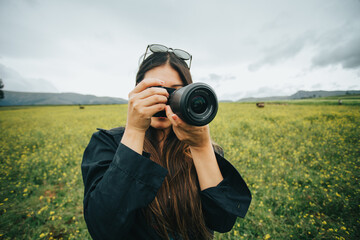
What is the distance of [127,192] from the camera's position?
3.28ft

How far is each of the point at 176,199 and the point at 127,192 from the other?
0.48 m

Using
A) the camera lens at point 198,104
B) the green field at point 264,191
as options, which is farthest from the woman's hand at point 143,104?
the green field at point 264,191

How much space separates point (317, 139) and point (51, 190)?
10.1m

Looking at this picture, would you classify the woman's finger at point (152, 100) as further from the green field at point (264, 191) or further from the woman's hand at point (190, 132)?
the green field at point (264, 191)

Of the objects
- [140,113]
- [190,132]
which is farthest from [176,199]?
[140,113]

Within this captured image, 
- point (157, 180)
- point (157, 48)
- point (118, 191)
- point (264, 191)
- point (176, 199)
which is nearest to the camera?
point (118, 191)

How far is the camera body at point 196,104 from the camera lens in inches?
41.1

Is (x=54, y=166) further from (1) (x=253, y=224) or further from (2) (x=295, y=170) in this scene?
(2) (x=295, y=170)

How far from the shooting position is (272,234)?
8.33 ft

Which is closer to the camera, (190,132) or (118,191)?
(118,191)

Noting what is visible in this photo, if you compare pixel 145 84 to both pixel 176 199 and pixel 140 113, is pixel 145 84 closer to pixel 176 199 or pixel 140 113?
pixel 140 113

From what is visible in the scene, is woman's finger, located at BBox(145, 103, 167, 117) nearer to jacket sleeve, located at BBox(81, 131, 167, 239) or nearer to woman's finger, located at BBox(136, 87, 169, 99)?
woman's finger, located at BBox(136, 87, 169, 99)

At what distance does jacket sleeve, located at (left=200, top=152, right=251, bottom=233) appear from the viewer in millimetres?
1196

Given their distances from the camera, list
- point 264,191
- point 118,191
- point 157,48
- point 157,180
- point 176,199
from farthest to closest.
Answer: point 264,191
point 157,48
point 176,199
point 157,180
point 118,191
